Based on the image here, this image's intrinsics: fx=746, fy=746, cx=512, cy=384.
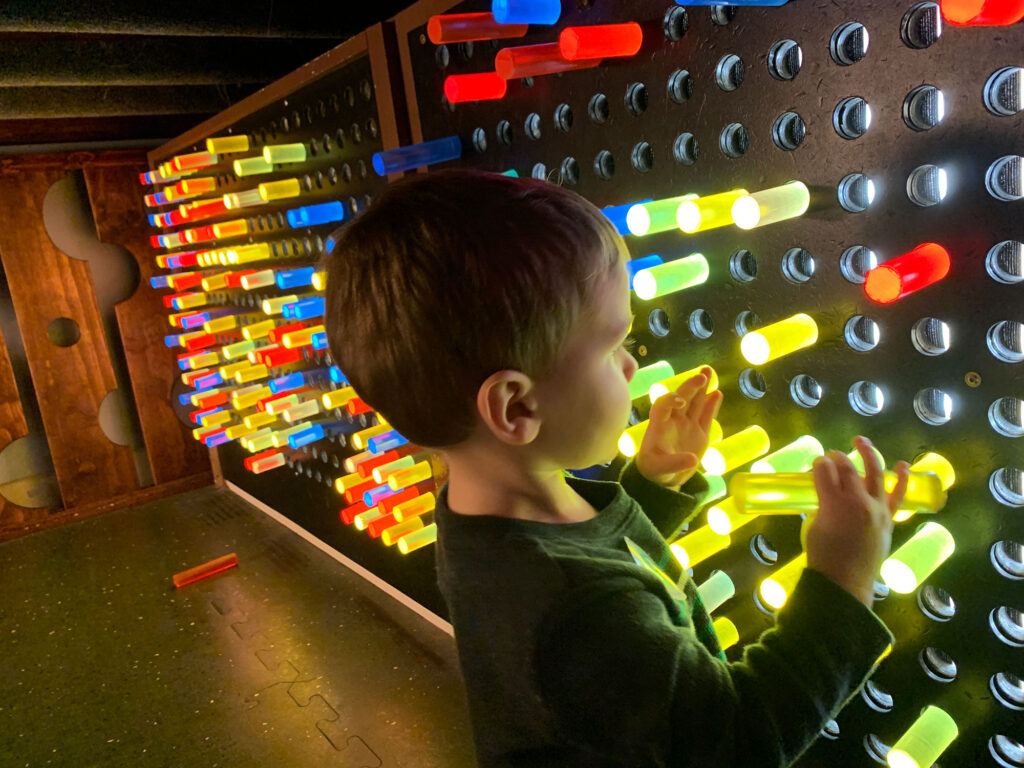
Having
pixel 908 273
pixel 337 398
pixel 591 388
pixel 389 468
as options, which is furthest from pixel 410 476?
pixel 908 273

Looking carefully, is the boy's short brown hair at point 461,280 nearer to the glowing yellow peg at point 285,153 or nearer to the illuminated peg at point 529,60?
the illuminated peg at point 529,60

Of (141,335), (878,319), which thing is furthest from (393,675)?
(141,335)

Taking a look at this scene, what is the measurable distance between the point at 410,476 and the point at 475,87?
49cm

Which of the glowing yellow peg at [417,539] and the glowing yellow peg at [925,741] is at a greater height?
the glowing yellow peg at [925,741]

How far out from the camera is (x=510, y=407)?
16.7 inches

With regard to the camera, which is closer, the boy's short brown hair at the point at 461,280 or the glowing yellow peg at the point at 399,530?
the boy's short brown hair at the point at 461,280

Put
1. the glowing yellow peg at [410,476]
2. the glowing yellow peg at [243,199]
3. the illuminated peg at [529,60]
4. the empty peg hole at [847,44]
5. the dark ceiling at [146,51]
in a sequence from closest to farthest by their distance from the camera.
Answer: the empty peg hole at [847,44]
the illuminated peg at [529,60]
the dark ceiling at [146,51]
the glowing yellow peg at [410,476]
the glowing yellow peg at [243,199]

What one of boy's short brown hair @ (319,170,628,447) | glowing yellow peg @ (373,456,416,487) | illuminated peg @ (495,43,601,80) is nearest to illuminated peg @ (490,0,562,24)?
illuminated peg @ (495,43,601,80)

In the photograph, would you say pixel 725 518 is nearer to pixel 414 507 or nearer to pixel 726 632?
pixel 726 632

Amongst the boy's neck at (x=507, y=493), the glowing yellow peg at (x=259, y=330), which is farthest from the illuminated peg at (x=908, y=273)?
the glowing yellow peg at (x=259, y=330)

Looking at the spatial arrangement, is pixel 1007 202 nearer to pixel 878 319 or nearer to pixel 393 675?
pixel 878 319

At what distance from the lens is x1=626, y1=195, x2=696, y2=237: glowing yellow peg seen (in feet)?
1.54

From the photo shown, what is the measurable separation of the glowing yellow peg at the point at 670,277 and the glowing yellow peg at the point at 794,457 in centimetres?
13

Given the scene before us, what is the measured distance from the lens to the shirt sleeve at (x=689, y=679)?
381 millimetres
